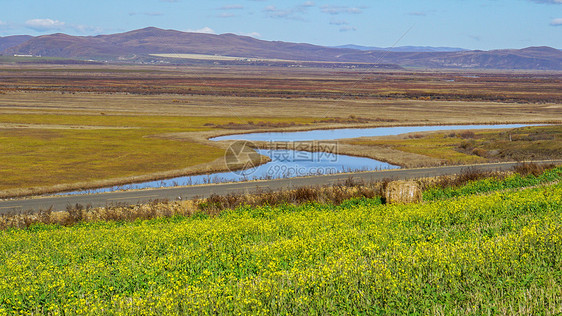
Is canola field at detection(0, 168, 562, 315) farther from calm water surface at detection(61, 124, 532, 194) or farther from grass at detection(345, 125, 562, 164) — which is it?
grass at detection(345, 125, 562, 164)

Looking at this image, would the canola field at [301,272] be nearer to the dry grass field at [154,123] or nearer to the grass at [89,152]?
the dry grass field at [154,123]

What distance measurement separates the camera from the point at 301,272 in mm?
10062

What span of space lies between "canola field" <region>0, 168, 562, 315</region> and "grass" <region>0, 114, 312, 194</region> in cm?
3027

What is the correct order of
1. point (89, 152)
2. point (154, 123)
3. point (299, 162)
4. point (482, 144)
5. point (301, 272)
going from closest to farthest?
point (301, 272) → point (299, 162) → point (89, 152) → point (482, 144) → point (154, 123)

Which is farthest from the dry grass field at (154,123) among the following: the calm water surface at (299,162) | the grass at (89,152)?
the calm water surface at (299,162)

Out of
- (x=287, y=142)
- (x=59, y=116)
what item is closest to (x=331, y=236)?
(x=287, y=142)

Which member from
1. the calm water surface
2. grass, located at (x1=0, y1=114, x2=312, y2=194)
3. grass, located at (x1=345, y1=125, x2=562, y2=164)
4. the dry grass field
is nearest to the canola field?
the dry grass field

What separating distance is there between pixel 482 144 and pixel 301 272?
193 feet

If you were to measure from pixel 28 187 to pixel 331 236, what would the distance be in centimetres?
3241

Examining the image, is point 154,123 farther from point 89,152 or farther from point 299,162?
point 299,162

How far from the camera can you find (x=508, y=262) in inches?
407

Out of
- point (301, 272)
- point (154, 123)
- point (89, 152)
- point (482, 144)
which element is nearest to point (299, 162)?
point (89, 152)

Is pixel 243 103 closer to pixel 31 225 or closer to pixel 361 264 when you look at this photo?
pixel 31 225

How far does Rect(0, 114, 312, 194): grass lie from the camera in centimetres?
4569
